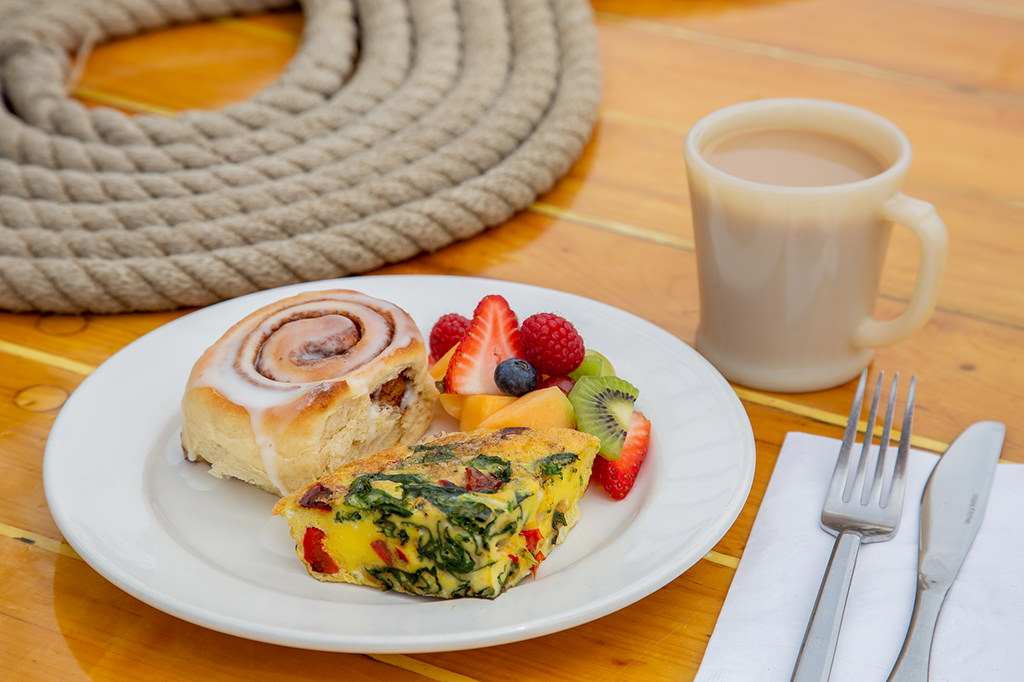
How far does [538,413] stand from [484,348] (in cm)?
11

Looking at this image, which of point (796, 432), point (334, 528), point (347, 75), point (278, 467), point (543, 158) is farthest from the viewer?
point (347, 75)

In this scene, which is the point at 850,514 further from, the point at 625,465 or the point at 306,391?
the point at 306,391

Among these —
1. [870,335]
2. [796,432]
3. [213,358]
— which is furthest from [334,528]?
[870,335]

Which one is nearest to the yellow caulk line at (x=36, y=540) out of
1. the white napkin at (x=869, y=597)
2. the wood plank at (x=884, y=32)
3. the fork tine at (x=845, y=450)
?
the white napkin at (x=869, y=597)

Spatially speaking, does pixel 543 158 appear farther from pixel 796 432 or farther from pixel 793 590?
pixel 793 590

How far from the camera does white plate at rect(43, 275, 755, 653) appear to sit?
87 cm

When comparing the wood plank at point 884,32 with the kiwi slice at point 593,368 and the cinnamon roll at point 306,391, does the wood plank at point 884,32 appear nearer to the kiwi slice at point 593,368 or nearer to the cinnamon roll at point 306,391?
the kiwi slice at point 593,368

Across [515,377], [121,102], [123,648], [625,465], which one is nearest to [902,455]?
[625,465]

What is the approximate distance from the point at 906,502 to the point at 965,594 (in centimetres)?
13

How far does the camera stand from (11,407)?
4.13 ft

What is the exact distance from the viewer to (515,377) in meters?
1.14

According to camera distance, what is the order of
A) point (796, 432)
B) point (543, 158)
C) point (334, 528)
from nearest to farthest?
point (334, 528)
point (796, 432)
point (543, 158)

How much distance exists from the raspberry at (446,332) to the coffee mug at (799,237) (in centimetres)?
30

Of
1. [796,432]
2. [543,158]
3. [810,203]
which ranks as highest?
[810,203]
